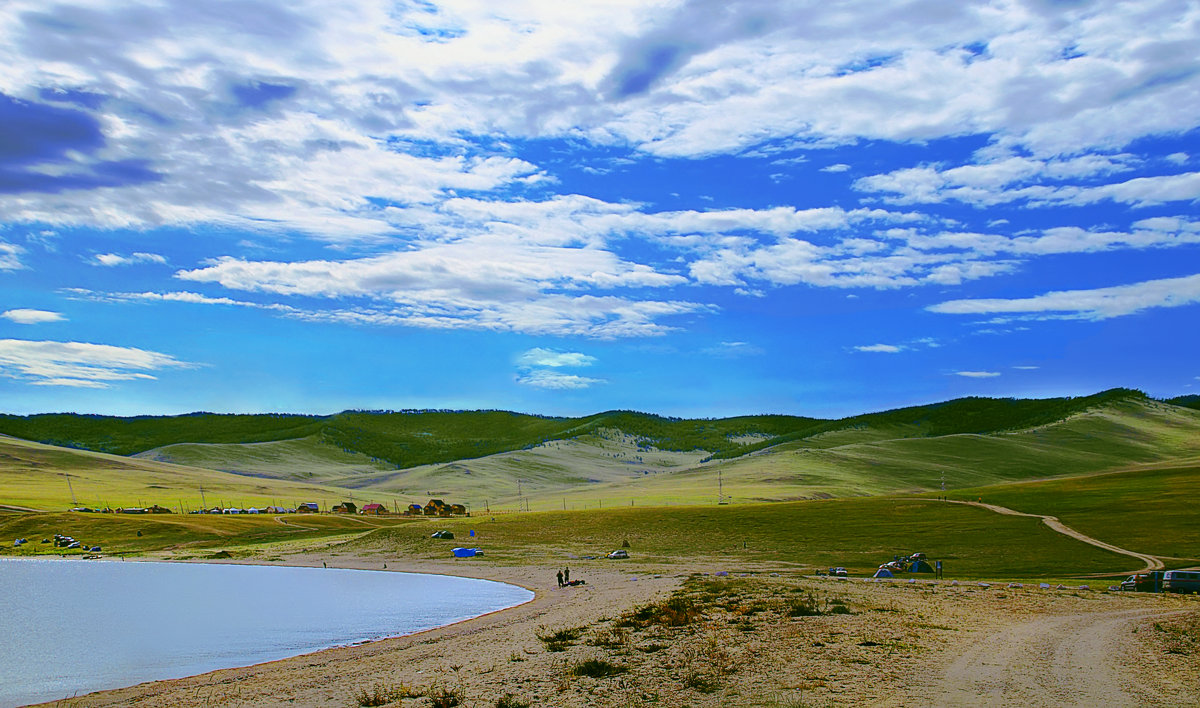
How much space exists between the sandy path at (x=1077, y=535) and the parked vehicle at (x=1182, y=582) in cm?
1220

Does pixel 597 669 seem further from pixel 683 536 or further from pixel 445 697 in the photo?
pixel 683 536

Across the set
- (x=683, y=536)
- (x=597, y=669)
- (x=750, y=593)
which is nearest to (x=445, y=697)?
(x=597, y=669)

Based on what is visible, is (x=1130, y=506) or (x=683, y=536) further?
(x=1130, y=506)

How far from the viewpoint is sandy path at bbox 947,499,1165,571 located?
199 ft

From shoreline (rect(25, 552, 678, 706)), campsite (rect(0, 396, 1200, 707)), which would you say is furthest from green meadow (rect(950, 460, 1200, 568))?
shoreline (rect(25, 552, 678, 706))

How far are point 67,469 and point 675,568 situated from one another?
18163 cm

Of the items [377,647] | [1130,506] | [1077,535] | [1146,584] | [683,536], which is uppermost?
[1130,506]

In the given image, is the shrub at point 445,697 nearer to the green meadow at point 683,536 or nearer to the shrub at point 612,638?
the shrub at point 612,638

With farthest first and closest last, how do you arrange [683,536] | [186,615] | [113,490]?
1. [113,490]
2. [683,536]
3. [186,615]

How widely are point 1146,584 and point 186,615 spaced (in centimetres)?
5079

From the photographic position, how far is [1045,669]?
72.6 feet

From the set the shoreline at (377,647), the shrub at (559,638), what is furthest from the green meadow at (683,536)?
the shrub at (559,638)

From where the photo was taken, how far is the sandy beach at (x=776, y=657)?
2070cm

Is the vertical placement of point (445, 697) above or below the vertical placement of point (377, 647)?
above
